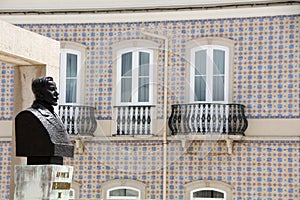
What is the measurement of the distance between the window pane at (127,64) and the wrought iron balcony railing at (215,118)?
5.44ft

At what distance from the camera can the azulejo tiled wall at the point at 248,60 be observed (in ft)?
62.4

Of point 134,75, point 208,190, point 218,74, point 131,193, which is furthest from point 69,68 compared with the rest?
point 208,190

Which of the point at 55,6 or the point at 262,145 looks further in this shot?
the point at 55,6

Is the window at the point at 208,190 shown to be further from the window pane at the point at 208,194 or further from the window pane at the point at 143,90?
the window pane at the point at 143,90

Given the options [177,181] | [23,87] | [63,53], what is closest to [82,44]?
[63,53]

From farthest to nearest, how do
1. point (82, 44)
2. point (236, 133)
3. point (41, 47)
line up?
point (82, 44) → point (236, 133) → point (41, 47)

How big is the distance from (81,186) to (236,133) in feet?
12.3

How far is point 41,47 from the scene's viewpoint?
1250cm

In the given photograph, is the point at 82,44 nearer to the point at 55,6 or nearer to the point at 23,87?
the point at 55,6

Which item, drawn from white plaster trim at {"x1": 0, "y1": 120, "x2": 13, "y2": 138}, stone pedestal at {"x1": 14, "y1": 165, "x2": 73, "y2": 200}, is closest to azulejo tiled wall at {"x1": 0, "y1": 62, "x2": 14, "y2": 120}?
white plaster trim at {"x1": 0, "y1": 120, "x2": 13, "y2": 138}

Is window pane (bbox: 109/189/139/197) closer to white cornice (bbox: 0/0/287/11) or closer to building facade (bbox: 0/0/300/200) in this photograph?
building facade (bbox: 0/0/300/200)

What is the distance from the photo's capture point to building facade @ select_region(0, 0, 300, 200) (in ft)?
61.8

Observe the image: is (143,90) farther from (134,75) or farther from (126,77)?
(126,77)

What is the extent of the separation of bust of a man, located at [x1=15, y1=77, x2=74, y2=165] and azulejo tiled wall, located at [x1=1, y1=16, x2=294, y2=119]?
358 inches
